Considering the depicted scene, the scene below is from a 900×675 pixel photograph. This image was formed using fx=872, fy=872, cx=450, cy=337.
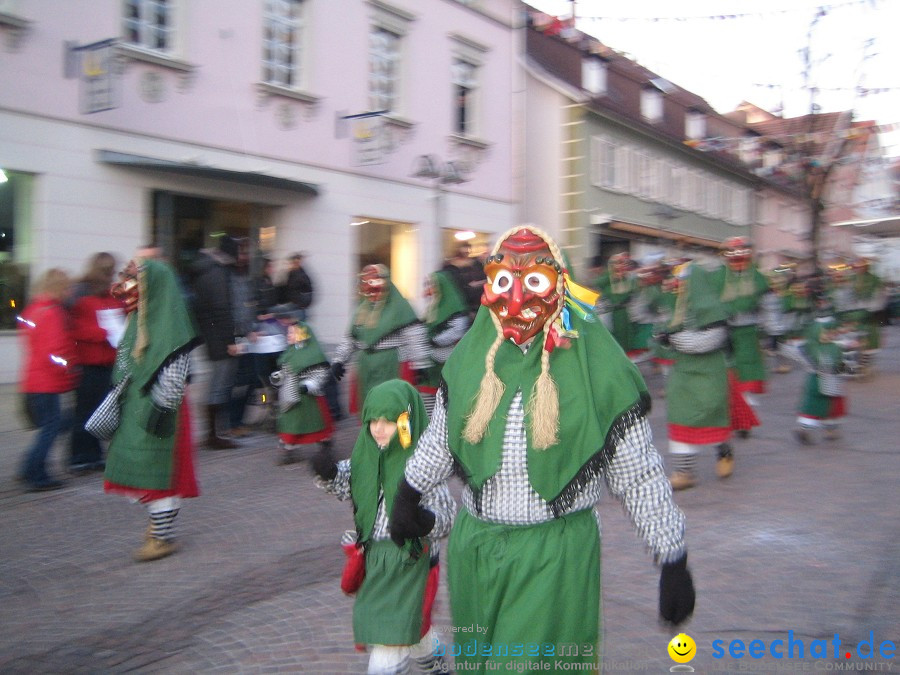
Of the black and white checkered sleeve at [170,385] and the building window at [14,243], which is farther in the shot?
the building window at [14,243]

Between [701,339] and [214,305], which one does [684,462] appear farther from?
[214,305]

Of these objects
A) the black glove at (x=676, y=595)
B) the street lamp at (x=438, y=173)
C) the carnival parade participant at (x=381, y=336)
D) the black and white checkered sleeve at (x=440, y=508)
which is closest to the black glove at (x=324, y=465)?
the black and white checkered sleeve at (x=440, y=508)

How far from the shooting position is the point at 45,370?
23.7 ft

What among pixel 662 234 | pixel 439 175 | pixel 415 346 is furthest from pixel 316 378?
pixel 662 234

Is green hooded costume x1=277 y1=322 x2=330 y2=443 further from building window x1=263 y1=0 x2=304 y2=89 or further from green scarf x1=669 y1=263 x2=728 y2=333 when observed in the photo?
building window x1=263 y1=0 x2=304 y2=89

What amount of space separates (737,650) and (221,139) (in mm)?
11302

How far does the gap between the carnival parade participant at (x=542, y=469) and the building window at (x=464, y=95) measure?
631 inches

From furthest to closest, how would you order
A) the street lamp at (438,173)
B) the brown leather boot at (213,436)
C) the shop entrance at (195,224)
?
the street lamp at (438,173)
the shop entrance at (195,224)
the brown leather boot at (213,436)

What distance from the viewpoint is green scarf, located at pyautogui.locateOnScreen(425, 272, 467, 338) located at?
8.64m

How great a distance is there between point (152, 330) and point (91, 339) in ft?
9.11

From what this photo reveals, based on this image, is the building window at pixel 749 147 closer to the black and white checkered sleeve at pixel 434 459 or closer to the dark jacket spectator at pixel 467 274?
the dark jacket spectator at pixel 467 274

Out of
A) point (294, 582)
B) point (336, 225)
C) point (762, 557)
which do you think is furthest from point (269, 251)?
point (762, 557)

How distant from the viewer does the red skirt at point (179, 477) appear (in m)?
5.45

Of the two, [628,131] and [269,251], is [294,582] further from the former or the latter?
[628,131]
